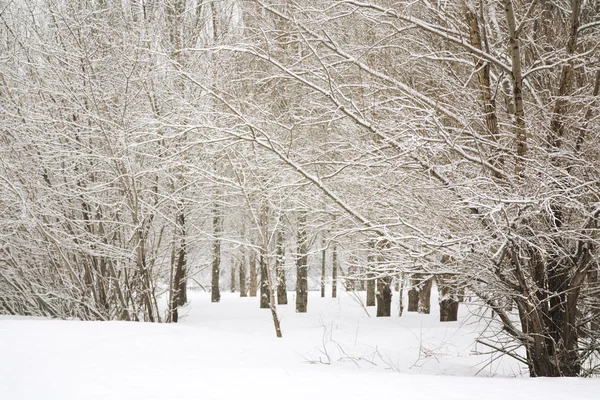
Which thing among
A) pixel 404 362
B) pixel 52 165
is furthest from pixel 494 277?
pixel 52 165

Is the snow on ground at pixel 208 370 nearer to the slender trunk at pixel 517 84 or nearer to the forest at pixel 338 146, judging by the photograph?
the forest at pixel 338 146

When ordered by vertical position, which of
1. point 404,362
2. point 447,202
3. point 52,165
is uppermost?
point 52,165

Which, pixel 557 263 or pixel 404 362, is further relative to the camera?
pixel 404 362

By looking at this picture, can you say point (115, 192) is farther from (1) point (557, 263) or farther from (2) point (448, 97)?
(1) point (557, 263)

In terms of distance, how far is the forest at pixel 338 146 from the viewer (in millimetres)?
4547

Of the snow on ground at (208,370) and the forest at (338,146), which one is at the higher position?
the forest at (338,146)

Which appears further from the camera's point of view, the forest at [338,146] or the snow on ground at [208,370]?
the forest at [338,146]

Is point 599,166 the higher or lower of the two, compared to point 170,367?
higher

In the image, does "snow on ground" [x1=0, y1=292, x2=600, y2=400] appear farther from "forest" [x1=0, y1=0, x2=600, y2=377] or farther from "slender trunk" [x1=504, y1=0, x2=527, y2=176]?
"slender trunk" [x1=504, y1=0, x2=527, y2=176]

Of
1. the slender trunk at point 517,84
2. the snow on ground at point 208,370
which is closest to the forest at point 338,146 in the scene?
the slender trunk at point 517,84

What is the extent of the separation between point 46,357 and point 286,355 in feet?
8.17

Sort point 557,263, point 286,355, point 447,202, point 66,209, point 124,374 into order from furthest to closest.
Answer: point 66,209
point 286,355
point 447,202
point 557,263
point 124,374

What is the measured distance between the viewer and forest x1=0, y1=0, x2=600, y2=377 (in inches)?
179

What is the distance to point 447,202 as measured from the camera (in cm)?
486
